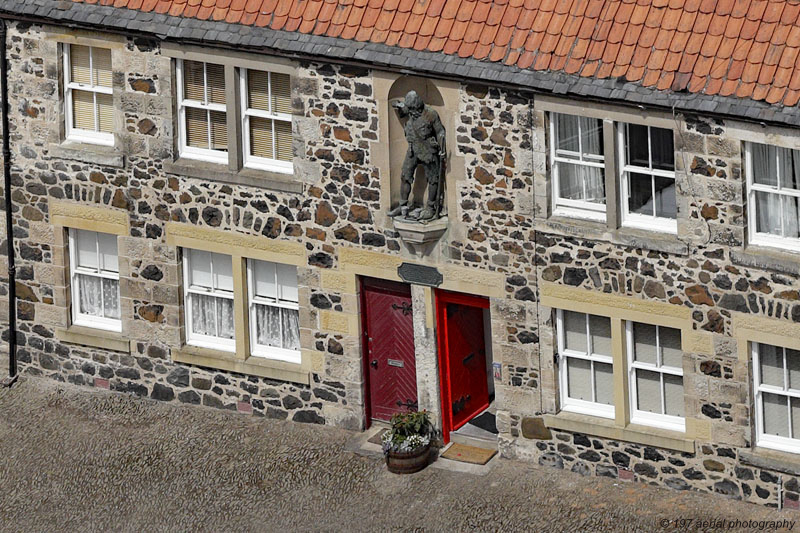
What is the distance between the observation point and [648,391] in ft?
96.6

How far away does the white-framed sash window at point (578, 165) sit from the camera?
28.9 m

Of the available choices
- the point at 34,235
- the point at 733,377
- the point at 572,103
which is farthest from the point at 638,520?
the point at 34,235

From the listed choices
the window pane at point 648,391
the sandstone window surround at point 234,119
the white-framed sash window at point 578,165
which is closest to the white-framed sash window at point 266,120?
the sandstone window surround at point 234,119

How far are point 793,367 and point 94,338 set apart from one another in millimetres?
10298

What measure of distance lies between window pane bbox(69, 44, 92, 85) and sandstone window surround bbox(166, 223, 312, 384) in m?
2.42

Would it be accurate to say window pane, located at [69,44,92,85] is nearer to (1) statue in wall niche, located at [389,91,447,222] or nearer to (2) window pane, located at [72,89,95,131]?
(2) window pane, located at [72,89,95,131]

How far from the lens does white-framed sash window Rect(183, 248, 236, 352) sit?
3200 cm

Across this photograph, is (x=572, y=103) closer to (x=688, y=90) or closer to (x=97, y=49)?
(x=688, y=90)

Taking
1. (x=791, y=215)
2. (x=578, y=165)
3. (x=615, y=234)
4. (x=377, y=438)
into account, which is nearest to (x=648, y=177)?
(x=615, y=234)

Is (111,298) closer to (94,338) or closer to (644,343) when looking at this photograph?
(94,338)

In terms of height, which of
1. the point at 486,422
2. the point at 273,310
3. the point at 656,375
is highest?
the point at 273,310

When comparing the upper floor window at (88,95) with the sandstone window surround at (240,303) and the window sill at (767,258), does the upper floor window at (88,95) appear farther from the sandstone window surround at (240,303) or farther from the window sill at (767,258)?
the window sill at (767,258)

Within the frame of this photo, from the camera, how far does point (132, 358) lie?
108ft

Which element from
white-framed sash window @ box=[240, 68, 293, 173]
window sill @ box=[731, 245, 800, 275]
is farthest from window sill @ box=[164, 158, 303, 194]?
window sill @ box=[731, 245, 800, 275]
